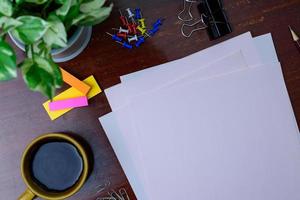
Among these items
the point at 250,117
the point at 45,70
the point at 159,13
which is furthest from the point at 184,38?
the point at 45,70

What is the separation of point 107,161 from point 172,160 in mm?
117

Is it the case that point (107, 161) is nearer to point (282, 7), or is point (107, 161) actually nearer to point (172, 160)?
point (172, 160)

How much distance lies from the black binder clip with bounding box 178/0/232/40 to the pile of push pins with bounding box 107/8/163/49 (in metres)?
0.06

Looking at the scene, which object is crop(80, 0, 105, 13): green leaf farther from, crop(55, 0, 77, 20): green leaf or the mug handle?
the mug handle

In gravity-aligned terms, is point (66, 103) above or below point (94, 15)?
below

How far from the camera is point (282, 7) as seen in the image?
709 mm

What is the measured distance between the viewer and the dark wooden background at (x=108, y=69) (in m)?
0.69

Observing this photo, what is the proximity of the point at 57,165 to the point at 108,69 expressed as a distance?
19cm

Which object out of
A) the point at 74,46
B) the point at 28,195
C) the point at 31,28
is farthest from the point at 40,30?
the point at 28,195

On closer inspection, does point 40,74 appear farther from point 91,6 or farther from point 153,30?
point 153,30

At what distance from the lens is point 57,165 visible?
0.67 m

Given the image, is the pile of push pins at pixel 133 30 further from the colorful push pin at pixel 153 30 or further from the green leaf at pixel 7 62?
the green leaf at pixel 7 62

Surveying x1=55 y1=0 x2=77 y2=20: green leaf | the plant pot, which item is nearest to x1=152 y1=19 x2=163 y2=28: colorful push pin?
the plant pot

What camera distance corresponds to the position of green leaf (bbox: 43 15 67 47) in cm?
47
